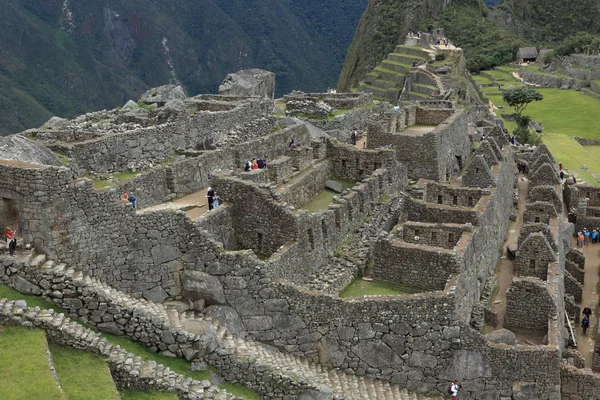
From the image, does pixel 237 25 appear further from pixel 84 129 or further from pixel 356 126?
pixel 84 129

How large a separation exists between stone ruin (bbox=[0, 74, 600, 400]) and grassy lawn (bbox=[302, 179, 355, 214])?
192mm

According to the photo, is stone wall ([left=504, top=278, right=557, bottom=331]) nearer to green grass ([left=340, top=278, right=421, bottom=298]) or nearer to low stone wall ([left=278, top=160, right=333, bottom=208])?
green grass ([left=340, top=278, right=421, bottom=298])

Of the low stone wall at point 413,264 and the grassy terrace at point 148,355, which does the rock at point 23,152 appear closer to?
the grassy terrace at point 148,355

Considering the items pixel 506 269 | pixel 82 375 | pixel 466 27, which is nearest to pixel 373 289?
pixel 506 269

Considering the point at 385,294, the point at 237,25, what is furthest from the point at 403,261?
the point at 237,25

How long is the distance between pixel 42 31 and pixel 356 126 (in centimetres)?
3270

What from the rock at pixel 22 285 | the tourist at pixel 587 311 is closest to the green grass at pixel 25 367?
the rock at pixel 22 285

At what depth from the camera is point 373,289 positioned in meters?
22.8

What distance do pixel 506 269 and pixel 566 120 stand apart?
59.9m

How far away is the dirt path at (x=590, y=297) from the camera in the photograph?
1024 inches

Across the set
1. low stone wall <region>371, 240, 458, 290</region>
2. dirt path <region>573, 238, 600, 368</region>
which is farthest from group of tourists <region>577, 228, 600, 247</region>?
low stone wall <region>371, 240, 458, 290</region>

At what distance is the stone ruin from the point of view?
58.4ft

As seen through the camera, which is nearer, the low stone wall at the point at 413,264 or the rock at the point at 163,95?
the low stone wall at the point at 413,264

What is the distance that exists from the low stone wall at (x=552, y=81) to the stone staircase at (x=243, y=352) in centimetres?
9739
